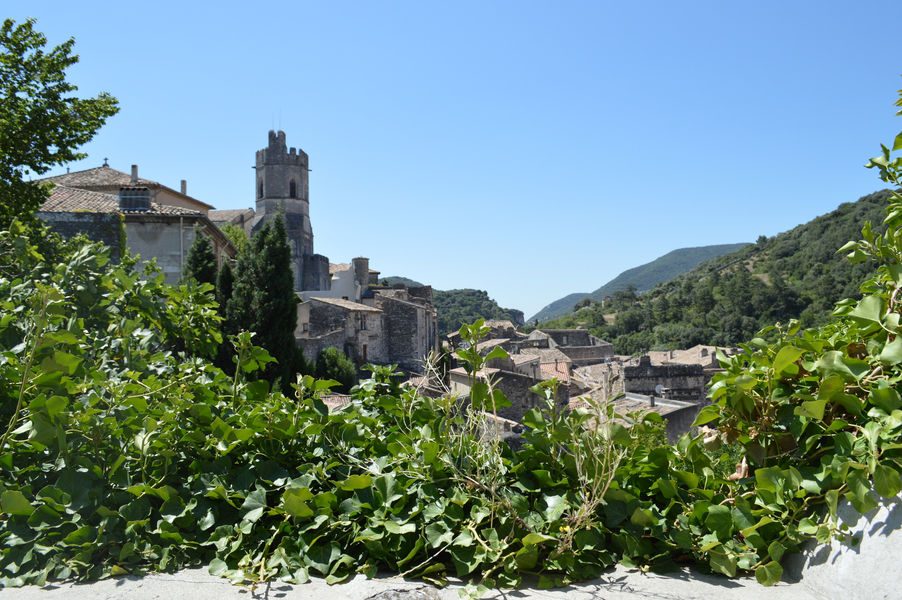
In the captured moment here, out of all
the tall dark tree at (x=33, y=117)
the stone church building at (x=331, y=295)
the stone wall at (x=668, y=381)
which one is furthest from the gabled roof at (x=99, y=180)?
the stone wall at (x=668, y=381)

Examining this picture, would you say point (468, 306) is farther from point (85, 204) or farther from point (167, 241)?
point (85, 204)

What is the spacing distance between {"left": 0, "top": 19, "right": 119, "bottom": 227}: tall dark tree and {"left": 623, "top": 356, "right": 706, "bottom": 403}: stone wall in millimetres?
23664

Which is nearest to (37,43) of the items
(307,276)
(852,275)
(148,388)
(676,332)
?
(148,388)

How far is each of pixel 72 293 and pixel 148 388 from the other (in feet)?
3.72

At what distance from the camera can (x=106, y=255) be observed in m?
3.54

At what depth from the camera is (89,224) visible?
1692cm

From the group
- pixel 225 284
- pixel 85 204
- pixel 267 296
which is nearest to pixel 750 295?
pixel 267 296

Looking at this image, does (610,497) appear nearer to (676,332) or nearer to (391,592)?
(391,592)

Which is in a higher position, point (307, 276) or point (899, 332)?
point (307, 276)

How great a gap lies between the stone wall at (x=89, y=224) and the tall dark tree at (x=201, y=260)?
4480 millimetres

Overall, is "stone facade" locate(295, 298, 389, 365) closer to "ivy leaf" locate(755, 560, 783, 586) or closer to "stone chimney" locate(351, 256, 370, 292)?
"stone chimney" locate(351, 256, 370, 292)

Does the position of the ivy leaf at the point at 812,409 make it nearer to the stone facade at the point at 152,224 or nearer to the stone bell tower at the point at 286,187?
the stone facade at the point at 152,224

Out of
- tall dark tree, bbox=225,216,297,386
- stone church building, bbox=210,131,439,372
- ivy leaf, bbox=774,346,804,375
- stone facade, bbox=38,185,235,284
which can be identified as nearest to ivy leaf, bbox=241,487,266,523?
ivy leaf, bbox=774,346,804,375

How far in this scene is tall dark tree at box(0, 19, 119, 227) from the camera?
12.0 m
